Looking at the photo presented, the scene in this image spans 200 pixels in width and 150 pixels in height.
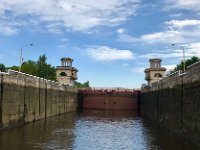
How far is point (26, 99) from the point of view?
4906 centimetres

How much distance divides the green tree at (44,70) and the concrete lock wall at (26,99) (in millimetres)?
53816

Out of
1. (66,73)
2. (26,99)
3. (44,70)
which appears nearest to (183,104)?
(26,99)

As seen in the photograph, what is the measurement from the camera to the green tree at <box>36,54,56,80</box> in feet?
428

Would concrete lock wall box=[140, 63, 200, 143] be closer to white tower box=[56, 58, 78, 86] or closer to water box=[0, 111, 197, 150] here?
water box=[0, 111, 197, 150]

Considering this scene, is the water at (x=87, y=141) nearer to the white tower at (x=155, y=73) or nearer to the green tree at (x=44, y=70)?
the white tower at (x=155, y=73)

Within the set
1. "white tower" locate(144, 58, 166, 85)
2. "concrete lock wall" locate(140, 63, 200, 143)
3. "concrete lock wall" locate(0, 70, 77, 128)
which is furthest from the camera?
A: "white tower" locate(144, 58, 166, 85)

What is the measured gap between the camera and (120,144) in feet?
109

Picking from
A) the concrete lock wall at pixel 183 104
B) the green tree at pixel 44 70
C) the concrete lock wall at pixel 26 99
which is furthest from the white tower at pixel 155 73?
the concrete lock wall at pixel 183 104

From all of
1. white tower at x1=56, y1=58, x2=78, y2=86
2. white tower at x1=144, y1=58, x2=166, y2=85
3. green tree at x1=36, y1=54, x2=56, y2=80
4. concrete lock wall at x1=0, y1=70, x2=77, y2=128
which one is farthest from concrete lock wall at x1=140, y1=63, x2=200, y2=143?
green tree at x1=36, y1=54, x2=56, y2=80

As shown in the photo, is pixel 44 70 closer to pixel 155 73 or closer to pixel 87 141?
pixel 155 73

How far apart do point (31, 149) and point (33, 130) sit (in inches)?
506

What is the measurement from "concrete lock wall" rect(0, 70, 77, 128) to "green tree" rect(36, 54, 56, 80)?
53816 millimetres

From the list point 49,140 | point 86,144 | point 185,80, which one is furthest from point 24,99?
point 185,80

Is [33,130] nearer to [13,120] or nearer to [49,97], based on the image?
[13,120]
